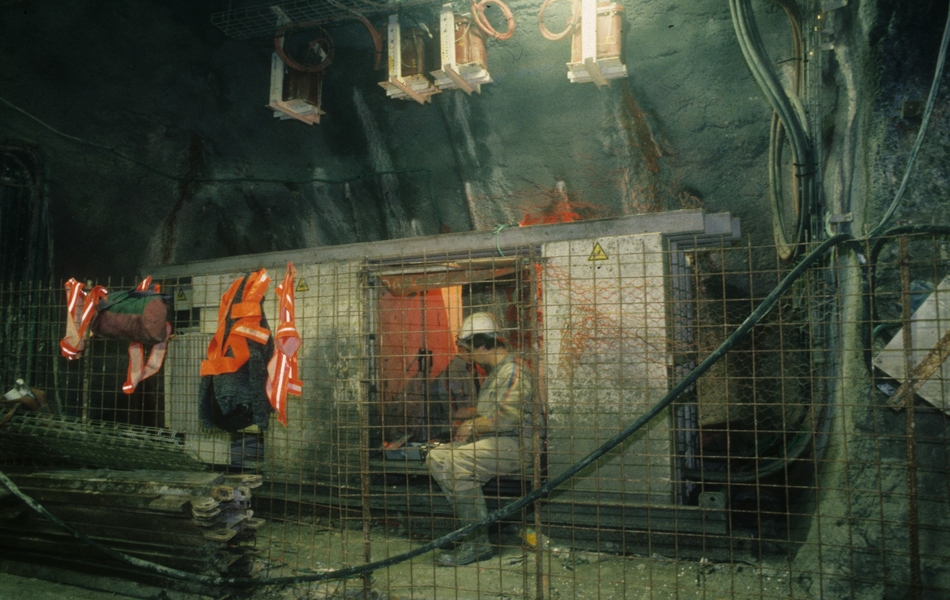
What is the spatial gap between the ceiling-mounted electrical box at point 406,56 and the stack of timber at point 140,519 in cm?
397

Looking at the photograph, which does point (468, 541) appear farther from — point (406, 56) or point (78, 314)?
point (406, 56)

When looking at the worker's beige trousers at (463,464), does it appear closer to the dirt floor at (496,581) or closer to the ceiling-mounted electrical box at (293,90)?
the dirt floor at (496,581)

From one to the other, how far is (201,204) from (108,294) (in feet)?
10.8

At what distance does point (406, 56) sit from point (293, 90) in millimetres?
1476

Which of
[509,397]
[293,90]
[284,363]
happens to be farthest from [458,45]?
[284,363]

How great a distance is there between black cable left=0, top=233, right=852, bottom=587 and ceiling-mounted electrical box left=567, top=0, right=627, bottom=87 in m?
2.75

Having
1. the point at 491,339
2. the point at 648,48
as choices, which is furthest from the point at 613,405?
the point at 648,48

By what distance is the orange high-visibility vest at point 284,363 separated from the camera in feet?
14.1

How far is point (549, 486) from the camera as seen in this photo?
3.56m

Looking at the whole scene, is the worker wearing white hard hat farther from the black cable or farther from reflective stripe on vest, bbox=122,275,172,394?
reflective stripe on vest, bbox=122,275,172,394

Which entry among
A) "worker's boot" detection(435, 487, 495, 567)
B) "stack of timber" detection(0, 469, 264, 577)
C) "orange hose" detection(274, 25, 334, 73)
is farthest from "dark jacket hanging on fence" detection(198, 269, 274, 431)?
"orange hose" detection(274, 25, 334, 73)

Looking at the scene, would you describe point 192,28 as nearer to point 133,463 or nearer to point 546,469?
point 133,463

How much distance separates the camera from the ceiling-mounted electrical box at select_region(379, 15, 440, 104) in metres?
6.09

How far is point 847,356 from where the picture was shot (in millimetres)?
3957
